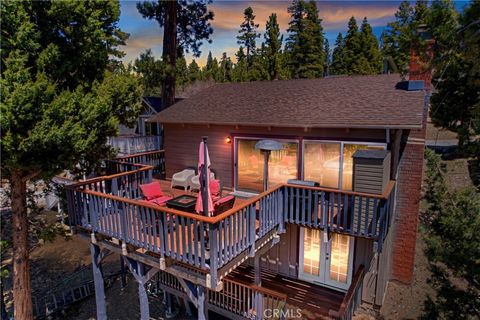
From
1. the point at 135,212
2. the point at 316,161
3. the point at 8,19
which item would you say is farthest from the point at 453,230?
the point at 8,19

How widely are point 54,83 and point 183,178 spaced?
522cm

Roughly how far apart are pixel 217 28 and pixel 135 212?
16556 millimetres

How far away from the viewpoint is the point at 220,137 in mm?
10750

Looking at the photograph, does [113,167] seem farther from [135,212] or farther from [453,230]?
[453,230]

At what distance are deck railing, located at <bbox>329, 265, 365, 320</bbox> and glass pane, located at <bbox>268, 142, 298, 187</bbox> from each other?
3.32 meters

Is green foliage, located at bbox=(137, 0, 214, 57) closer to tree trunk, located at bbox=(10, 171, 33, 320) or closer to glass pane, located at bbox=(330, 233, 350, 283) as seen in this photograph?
tree trunk, located at bbox=(10, 171, 33, 320)

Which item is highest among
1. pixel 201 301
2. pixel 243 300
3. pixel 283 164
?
pixel 283 164

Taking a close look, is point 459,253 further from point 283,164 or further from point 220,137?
point 220,137

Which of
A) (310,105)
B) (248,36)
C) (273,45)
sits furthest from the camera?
(248,36)

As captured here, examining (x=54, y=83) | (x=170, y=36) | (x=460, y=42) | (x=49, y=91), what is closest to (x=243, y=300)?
(x=49, y=91)

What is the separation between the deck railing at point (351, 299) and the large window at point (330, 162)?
2388 millimetres

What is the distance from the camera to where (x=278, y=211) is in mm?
7703

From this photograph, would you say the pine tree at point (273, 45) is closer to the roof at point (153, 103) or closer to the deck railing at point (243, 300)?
the roof at point (153, 103)

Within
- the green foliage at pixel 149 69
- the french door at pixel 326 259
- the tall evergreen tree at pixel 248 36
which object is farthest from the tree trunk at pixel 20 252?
the tall evergreen tree at pixel 248 36
